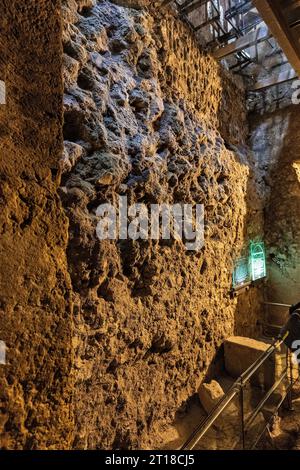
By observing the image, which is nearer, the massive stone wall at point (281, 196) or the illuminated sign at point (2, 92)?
the illuminated sign at point (2, 92)

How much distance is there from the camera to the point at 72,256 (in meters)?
2.66

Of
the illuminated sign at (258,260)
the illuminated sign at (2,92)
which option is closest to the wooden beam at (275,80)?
the illuminated sign at (258,260)

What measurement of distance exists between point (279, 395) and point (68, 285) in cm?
407

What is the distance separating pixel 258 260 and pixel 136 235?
14.2ft

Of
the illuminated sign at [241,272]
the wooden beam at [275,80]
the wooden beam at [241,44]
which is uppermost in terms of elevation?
the wooden beam at [275,80]

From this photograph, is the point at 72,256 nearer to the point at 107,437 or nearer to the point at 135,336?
the point at 135,336

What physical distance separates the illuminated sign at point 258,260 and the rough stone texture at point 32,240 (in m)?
5.72

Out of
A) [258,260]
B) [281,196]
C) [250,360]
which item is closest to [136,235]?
[250,360]

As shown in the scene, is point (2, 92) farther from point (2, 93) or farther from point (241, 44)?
point (241, 44)

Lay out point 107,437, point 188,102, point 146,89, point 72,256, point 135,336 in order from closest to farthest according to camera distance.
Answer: point 72,256 → point 107,437 → point 135,336 → point 146,89 → point 188,102

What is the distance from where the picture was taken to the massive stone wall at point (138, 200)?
2773mm

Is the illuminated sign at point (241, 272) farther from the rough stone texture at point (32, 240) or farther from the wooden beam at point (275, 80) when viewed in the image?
the rough stone texture at point (32, 240)

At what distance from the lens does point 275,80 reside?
21.3ft

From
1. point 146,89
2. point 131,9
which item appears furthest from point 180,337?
point 131,9
